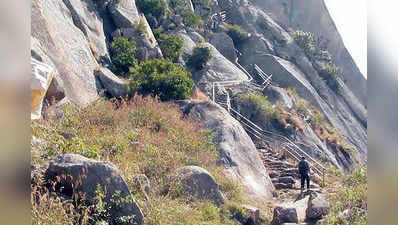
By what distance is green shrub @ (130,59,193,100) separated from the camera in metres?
15.4

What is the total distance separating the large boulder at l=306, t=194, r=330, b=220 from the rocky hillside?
42 mm

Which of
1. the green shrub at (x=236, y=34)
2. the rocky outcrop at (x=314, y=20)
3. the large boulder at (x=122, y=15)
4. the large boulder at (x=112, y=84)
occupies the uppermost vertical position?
the rocky outcrop at (x=314, y=20)

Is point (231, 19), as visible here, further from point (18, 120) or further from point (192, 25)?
point (18, 120)

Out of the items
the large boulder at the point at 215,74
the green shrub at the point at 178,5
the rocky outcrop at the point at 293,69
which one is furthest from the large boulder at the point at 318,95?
the green shrub at the point at 178,5

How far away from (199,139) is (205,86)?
29.5 ft

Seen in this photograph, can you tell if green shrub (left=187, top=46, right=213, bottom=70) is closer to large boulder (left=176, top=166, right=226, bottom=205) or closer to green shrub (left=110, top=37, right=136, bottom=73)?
green shrub (left=110, top=37, right=136, bottom=73)

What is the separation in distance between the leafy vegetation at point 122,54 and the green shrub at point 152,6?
18.3ft

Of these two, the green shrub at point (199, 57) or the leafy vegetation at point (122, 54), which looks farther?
the green shrub at point (199, 57)

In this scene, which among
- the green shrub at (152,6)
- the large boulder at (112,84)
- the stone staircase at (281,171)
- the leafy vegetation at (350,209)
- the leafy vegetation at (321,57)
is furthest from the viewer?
the leafy vegetation at (321,57)

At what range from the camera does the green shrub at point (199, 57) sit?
2153cm

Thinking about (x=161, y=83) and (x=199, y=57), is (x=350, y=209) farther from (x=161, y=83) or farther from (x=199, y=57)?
(x=199, y=57)

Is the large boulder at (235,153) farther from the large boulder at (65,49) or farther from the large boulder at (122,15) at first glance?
Answer: the large boulder at (122,15)

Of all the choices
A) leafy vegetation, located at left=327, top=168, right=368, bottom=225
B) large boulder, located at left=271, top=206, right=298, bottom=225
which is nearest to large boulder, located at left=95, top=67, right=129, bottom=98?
large boulder, located at left=271, top=206, right=298, bottom=225

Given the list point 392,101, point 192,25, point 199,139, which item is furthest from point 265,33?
point 392,101
